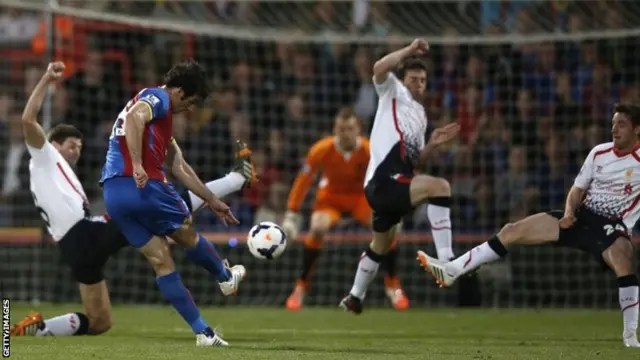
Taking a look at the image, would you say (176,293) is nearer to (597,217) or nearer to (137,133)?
(137,133)

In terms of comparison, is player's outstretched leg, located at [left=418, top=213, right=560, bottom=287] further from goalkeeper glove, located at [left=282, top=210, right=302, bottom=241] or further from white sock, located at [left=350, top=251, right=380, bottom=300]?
goalkeeper glove, located at [left=282, top=210, right=302, bottom=241]

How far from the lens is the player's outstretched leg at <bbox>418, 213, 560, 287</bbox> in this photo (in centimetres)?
964

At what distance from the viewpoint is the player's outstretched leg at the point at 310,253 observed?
13.9m

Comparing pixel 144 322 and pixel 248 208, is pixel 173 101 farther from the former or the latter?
pixel 248 208

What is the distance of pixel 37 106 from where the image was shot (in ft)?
31.0

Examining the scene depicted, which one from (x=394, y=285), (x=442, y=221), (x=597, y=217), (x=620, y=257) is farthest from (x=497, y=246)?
(x=394, y=285)

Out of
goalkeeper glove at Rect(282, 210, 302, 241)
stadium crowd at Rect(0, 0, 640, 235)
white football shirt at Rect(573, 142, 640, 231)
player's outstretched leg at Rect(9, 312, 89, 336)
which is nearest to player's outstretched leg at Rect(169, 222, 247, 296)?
player's outstretched leg at Rect(9, 312, 89, 336)

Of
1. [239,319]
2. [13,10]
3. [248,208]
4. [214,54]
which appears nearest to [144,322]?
[239,319]

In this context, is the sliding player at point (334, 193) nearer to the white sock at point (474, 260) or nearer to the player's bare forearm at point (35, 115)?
the white sock at point (474, 260)

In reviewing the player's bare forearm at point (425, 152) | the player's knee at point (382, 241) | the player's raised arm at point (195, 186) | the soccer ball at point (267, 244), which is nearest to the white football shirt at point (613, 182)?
the player's bare forearm at point (425, 152)

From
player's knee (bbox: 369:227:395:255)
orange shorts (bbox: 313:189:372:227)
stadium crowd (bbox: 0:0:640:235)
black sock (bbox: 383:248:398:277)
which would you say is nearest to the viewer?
player's knee (bbox: 369:227:395:255)

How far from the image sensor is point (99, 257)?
391 inches

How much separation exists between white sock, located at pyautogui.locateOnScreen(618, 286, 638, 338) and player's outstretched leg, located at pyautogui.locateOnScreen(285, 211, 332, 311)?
5001 millimetres

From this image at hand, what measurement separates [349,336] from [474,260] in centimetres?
120
